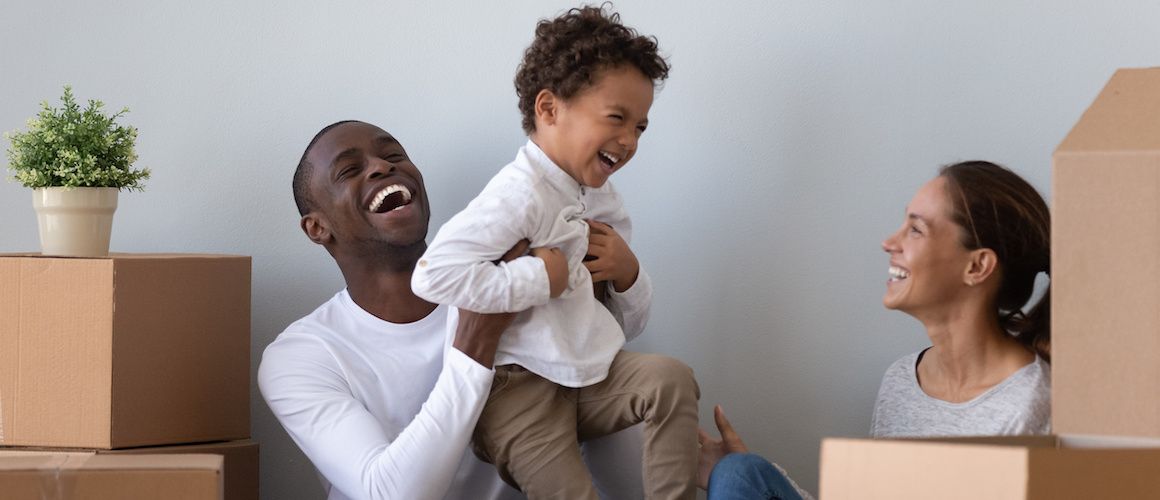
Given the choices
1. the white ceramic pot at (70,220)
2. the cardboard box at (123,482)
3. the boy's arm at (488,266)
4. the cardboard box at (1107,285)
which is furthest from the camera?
the white ceramic pot at (70,220)

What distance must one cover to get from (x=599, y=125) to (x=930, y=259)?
0.50 m

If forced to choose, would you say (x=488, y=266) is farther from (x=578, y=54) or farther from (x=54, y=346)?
(x=54, y=346)

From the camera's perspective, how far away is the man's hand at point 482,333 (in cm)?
163

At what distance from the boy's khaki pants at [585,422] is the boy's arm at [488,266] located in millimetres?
146

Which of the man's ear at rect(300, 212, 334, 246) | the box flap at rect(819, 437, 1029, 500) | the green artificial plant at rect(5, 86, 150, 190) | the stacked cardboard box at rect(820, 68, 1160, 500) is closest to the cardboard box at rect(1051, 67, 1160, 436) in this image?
the stacked cardboard box at rect(820, 68, 1160, 500)

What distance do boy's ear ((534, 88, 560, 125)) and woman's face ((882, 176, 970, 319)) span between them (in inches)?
20.8

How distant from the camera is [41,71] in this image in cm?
220

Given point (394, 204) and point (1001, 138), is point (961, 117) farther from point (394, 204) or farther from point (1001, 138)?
point (394, 204)

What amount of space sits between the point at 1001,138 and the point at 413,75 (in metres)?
1.02

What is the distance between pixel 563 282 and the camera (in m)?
1.60

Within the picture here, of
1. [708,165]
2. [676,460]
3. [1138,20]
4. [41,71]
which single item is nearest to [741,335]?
[708,165]

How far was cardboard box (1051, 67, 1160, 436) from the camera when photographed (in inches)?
38.9

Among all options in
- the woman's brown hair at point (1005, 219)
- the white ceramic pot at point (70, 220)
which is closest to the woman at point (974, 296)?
the woman's brown hair at point (1005, 219)

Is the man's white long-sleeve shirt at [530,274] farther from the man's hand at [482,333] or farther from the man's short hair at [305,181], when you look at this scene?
the man's short hair at [305,181]
